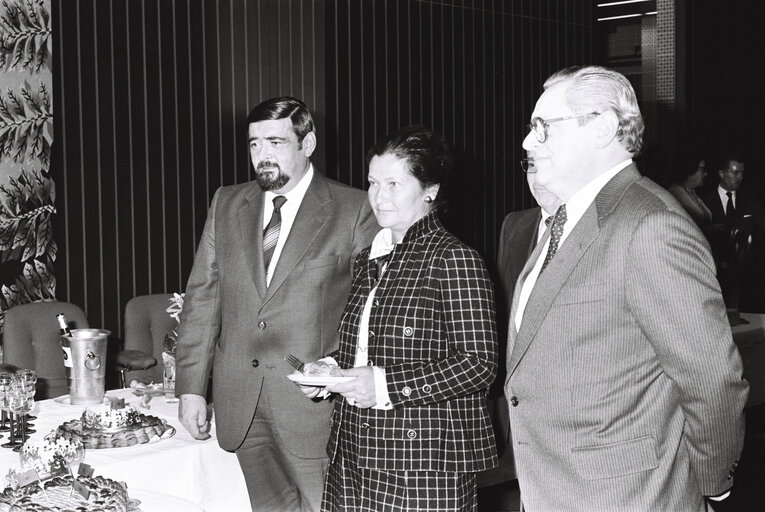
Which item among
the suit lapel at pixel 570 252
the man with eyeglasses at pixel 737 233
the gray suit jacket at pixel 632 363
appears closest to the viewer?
the gray suit jacket at pixel 632 363

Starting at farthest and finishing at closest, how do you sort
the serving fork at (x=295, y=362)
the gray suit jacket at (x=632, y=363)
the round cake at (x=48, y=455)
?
the serving fork at (x=295, y=362) < the round cake at (x=48, y=455) < the gray suit jacket at (x=632, y=363)

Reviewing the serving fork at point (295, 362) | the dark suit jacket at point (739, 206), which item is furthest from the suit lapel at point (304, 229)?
the dark suit jacket at point (739, 206)

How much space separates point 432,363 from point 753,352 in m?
3.58

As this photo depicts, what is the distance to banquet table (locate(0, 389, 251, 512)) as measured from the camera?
→ 2342 millimetres

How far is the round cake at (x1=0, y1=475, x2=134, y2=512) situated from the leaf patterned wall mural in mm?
2930

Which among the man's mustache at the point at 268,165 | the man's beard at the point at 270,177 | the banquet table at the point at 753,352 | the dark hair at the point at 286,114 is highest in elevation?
the dark hair at the point at 286,114

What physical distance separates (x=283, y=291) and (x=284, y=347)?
0.51 feet

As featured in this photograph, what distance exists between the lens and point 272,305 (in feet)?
8.14

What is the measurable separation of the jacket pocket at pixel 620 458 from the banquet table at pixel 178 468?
1107 mm

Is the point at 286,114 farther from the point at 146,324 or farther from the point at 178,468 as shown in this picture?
the point at 146,324

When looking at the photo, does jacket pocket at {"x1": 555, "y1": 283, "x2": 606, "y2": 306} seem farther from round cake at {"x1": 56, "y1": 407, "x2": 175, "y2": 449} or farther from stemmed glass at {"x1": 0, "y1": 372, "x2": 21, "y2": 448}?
stemmed glass at {"x1": 0, "y1": 372, "x2": 21, "y2": 448}

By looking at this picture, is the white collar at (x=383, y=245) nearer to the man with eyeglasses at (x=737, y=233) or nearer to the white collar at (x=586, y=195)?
the white collar at (x=586, y=195)

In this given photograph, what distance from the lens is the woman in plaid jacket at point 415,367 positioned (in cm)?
202

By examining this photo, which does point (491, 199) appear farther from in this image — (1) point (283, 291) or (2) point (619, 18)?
(1) point (283, 291)
